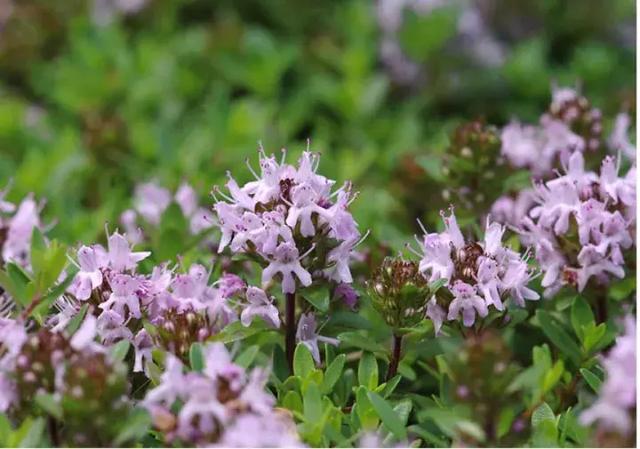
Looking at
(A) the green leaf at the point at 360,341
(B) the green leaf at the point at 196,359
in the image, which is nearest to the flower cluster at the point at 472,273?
(A) the green leaf at the point at 360,341

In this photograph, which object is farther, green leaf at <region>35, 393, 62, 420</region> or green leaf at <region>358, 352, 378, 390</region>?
green leaf at <region>358, 352, 378, 390</region>

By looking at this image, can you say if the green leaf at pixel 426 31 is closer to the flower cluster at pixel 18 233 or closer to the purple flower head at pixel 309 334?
the flower cluster at pixel 18 233

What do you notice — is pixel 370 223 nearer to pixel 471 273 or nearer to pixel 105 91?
pixel 471 273

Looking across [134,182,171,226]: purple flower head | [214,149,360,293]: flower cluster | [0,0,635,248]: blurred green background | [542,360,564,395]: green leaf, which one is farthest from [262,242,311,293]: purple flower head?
[0,0,635,248]: blurred green background

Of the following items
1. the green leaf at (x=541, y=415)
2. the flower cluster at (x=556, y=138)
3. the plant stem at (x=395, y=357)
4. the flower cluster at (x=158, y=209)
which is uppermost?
the flower cluster at (x=556, y=138)

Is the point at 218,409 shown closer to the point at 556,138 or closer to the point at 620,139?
the point at 556,138

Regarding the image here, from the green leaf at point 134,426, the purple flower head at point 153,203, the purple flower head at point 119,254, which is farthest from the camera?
the purple flower head at point 153,203

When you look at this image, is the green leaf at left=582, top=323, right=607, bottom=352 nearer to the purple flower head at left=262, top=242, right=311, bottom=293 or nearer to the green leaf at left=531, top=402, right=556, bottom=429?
the green leaf at left=531, top=402, right=556, bottom=429
